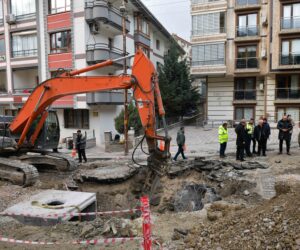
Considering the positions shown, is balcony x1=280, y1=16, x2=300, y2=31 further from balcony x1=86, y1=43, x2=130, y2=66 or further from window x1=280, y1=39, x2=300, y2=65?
balcony x1=86, y1=43, x2=130, y2=66

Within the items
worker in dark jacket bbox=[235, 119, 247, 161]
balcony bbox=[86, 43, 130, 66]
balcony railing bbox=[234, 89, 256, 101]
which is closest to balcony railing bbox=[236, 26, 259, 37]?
balcony railing bbox=[234, 89, 256, 101]

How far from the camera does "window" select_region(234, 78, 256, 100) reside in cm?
2581

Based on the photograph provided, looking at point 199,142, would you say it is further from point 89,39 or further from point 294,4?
point 294,4

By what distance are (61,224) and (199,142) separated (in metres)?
14.2

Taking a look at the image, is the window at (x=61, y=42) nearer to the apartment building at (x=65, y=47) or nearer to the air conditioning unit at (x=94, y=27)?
the apartment building at (x=65, y=47)

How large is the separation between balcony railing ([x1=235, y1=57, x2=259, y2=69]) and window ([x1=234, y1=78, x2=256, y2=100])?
53.1 inches

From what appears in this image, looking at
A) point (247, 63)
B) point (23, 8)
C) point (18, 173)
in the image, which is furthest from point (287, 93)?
point (23, 8)

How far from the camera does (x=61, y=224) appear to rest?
602cm

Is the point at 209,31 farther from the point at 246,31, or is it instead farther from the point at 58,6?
the point at 58,6

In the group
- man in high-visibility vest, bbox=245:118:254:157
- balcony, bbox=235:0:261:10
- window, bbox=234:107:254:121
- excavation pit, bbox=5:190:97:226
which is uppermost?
balcony, bbox=235:0:261:10

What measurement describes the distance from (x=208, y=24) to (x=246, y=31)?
349 cm

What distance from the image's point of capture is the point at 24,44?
2358 centimetres

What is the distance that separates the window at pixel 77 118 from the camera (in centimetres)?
2198

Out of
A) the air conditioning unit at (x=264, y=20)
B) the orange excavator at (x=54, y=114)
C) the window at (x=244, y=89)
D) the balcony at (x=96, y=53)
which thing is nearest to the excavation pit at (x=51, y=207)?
the orange excavator at (x=54, y=114)
